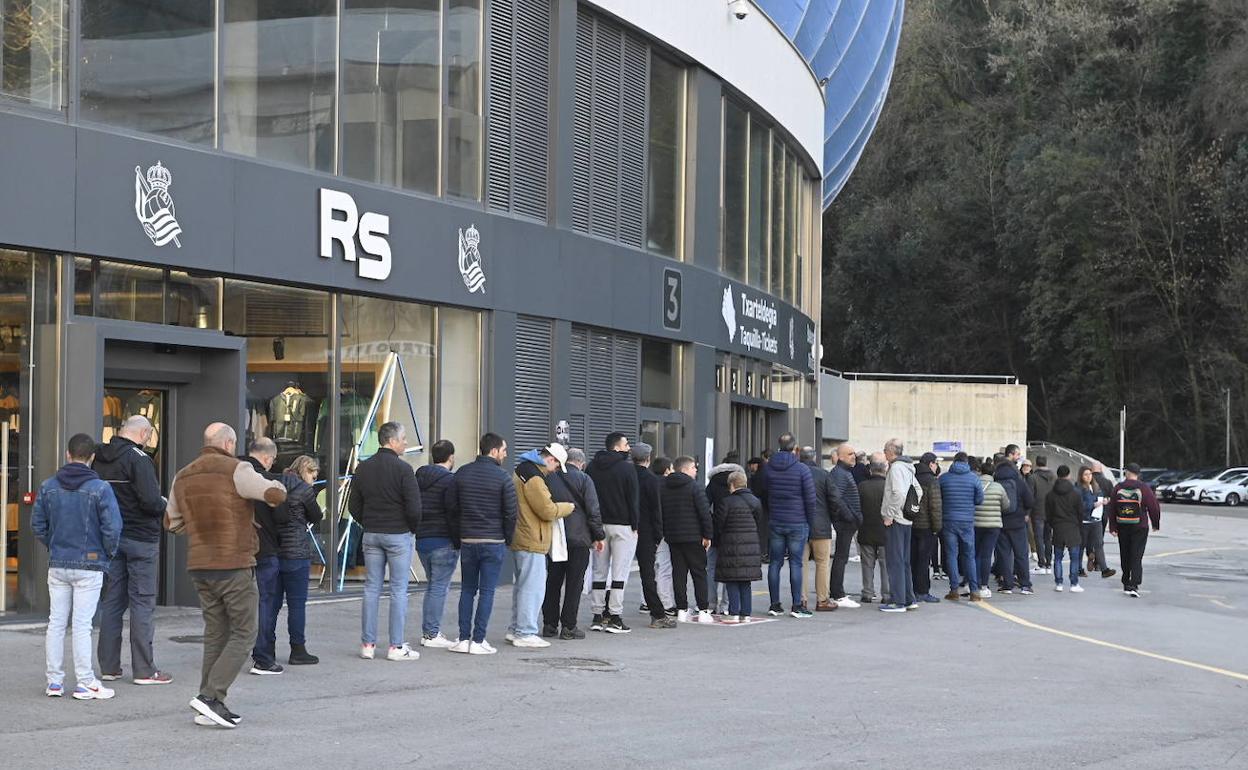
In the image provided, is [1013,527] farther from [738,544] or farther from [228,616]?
[228,616]

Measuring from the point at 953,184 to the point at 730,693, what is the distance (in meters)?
63.4

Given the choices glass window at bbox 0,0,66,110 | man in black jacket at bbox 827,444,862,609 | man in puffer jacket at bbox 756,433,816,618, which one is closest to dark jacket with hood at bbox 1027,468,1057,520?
man in black jacket at bbox 827,444,862,609

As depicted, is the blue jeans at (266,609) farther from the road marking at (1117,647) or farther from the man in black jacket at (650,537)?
the road marking at (1117,647)

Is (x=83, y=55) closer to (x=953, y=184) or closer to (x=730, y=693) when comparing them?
(x=730, y=693)

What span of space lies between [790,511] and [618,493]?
2378 millimetres

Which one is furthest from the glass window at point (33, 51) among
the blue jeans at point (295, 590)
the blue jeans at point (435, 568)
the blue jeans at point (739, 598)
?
the blue jeans at point (739, 598)

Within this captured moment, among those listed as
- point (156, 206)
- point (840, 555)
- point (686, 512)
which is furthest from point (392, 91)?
point (840, 555)

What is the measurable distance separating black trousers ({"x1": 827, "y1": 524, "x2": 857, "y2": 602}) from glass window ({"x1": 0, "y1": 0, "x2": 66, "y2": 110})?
9426mm

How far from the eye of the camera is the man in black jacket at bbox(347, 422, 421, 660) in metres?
12.2

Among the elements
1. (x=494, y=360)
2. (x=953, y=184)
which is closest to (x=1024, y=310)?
(x=953, y=184)

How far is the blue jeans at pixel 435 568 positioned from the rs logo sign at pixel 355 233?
4.44 metres

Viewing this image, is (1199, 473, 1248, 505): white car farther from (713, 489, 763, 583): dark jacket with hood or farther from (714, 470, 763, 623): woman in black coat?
(713, 489, 763, 583): dark jacket with hood

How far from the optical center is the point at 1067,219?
6481 cm

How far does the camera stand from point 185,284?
15.0 m
